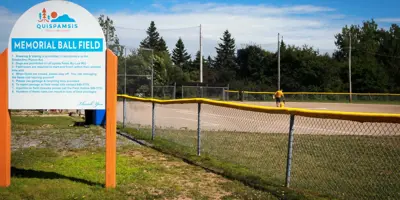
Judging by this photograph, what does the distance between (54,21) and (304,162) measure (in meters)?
5.23

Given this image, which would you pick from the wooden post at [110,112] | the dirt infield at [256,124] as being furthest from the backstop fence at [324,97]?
the wooden post at [110,112]

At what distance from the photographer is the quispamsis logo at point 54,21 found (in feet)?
19.1

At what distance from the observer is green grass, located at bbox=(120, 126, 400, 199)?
20.0 feet

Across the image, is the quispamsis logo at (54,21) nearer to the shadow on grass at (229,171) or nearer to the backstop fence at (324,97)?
the shadow on grass at (229,171)

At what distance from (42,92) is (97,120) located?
356 inches

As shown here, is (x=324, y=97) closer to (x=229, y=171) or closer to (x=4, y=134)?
(x=229, y=171)

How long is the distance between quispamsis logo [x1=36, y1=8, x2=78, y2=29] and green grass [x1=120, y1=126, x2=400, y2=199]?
3.51 meters

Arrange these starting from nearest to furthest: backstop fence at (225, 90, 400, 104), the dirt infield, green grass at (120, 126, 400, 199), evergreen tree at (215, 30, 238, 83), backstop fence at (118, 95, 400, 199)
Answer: backstop fence at (118, 95, 400, 199) < green grass at (120, 126, 400, 199) < the dirt infield < backstop fence at (225, 90, 400, 104) < evergreen tree at (215, 30, 238, 83)

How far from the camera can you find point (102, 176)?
264 inches

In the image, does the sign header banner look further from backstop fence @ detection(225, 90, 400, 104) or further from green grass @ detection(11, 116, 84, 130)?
backstop fence @ detection(225, 90, 400, 104)

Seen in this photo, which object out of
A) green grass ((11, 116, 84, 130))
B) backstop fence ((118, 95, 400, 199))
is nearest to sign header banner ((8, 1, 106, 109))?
backstop fence ((118, 95, 400, 199))

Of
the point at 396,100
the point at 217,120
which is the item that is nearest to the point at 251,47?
the point at 396,100

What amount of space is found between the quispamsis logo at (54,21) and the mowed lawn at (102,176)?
2320mm
